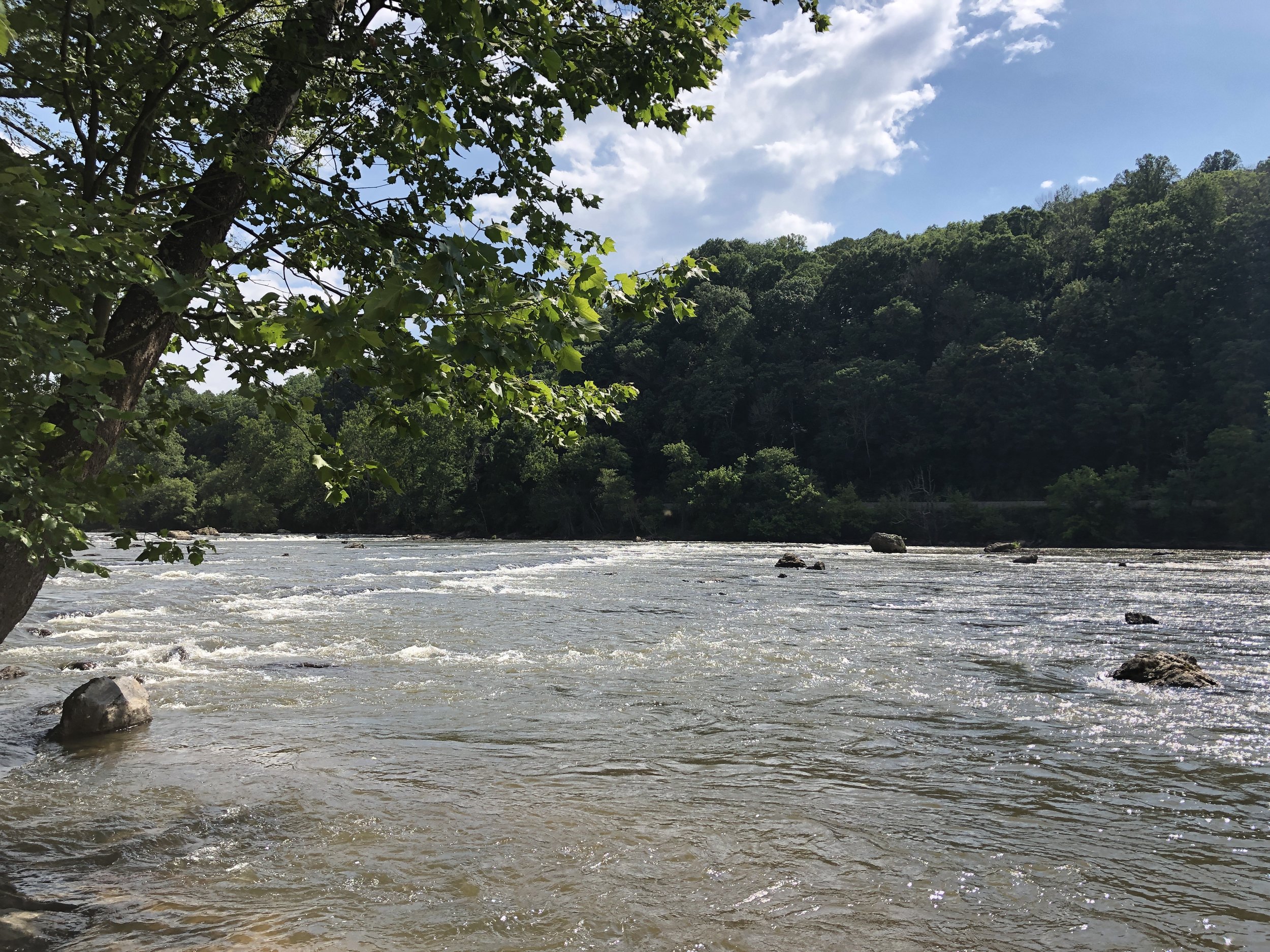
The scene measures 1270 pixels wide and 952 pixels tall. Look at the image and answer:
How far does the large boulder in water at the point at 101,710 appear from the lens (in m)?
7.14

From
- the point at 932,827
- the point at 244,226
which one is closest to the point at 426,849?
the point at 932,827

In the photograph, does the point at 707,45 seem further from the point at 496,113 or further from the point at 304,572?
the point at 304,572

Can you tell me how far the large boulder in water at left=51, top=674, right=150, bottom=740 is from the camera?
281 inches

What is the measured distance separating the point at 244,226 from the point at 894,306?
86.8m

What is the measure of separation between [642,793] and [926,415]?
75.0m

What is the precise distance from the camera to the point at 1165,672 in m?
9.81

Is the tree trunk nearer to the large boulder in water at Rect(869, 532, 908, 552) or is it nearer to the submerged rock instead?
the submerged rock

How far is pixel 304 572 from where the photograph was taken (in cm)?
2720

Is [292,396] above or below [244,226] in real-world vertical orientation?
below

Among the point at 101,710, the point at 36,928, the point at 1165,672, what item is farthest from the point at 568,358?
the point at 1165,672

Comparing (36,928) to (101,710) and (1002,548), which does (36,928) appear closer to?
(101,710)

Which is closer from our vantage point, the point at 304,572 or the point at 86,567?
the point at 86,567

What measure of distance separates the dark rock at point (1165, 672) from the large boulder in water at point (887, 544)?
35.7m

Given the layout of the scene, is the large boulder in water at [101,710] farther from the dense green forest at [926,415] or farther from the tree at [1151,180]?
the tree at [1151,180]
